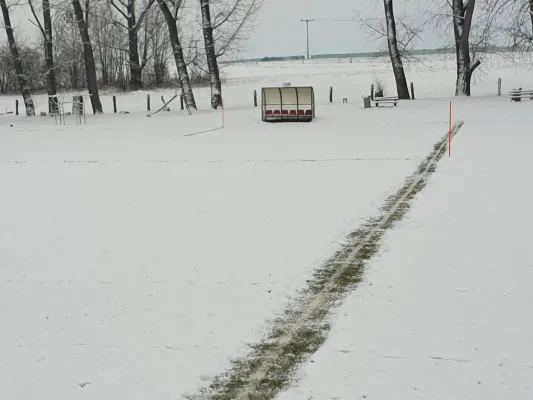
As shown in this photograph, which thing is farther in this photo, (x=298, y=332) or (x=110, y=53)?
(x=110, y=53)

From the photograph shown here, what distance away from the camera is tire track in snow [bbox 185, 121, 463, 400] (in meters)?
4.61

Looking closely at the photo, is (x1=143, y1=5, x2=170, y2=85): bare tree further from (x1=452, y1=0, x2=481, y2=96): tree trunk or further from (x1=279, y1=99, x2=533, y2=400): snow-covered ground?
(x1=279, y1=99, x2=533, y2=400): snow-covered ground

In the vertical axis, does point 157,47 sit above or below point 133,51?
above

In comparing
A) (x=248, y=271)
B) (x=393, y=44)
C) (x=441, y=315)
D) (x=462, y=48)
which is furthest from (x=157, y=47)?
(x=441, y=315)

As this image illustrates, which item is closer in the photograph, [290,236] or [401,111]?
[290,236]

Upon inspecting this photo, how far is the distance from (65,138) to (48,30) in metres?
13.0

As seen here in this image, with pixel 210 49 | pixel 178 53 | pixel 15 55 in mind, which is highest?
pixel 15 55

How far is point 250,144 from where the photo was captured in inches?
749

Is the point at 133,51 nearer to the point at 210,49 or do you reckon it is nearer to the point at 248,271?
the point at 210,49

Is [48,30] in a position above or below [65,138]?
above

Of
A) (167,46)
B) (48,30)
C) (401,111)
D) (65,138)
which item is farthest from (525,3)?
(167,46)

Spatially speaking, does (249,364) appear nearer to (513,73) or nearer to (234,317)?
(234,317)

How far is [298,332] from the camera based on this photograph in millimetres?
5461

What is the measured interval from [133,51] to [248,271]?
44.4m
